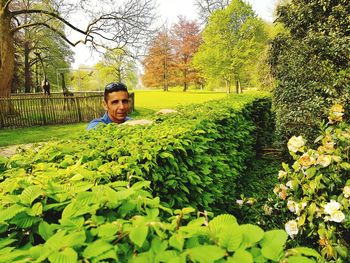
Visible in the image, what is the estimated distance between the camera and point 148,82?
70375mm

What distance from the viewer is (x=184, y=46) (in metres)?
64.6

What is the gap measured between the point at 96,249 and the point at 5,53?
18.9 m

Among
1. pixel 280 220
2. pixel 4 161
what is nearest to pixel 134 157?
pixel 4 161

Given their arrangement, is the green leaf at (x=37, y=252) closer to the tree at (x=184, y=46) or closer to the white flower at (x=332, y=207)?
the white flower at (x=332, y=207)

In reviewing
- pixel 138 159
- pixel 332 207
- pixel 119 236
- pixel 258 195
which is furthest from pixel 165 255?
pixel 258 195

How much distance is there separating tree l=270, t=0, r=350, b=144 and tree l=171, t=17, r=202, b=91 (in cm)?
5703

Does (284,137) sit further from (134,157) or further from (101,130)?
(134,157)

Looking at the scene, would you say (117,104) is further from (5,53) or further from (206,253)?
(5,53)

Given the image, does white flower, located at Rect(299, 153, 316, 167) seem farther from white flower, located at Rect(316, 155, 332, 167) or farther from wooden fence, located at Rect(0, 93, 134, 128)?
wooden fence, located at Rect(0, 93, 134, 128)

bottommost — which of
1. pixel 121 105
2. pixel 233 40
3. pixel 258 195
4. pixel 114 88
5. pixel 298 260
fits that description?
pixel 258 195

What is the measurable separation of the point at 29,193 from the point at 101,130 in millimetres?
2201

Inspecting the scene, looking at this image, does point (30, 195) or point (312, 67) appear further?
point (312, 67)

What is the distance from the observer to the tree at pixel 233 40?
131 feet

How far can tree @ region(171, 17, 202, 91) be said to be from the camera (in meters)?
64.6
